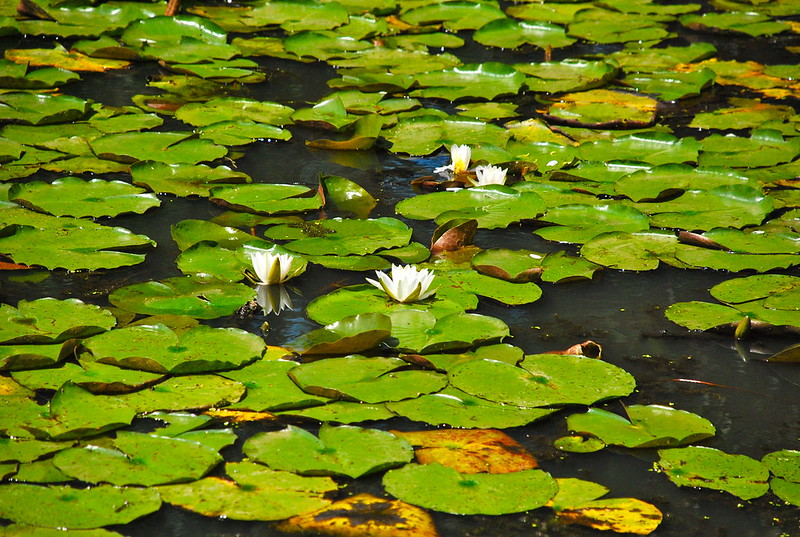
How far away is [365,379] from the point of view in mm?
2412

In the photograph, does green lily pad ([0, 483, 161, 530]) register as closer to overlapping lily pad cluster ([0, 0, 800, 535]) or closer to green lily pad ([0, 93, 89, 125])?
overlapping lily pad cluster ([0, 0, 800, 535])

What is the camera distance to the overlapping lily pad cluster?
2.03m

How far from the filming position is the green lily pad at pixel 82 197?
3.35 metres

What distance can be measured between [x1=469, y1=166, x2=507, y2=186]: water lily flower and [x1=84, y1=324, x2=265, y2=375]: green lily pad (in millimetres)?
1502

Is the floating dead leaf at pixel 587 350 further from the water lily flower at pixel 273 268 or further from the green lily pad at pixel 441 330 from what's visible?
the water lily flower at pixel 273 268

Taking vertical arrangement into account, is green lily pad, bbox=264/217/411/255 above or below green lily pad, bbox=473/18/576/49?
below

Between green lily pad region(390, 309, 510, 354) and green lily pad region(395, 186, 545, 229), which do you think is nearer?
green lily pad region(390, 309, 510, 354)

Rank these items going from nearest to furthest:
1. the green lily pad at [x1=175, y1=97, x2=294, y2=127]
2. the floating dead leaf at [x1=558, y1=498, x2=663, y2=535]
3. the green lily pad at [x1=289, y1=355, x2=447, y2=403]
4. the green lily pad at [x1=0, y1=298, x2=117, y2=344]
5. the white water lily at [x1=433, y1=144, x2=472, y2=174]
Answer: the floating dead leaf at [x1=558, y1=498, x2=663, y2=535] → the green lily pad at [x1=289, y1=355, x2=447, y2=403] → the green lily pad at [x1=0, y1=298, x2=117, y2=344] → the white water lily at [x1=433, y1=144, x2=472, y2=174] → the green lily pad at [x1=175, y1=97, x2=294, y2=127]

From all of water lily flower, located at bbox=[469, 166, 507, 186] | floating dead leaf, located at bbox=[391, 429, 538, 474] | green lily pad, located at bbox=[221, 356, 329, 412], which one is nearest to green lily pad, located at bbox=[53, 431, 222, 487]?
green lily pad, located at bbox=[221, 356, 329, 412]

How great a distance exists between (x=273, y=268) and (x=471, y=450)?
3.47 feet

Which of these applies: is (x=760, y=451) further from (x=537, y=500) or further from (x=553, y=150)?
(x=553, y=150)

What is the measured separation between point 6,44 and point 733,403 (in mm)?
4828

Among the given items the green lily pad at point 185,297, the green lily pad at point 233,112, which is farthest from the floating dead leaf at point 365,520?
the green lily pad at point 233,112

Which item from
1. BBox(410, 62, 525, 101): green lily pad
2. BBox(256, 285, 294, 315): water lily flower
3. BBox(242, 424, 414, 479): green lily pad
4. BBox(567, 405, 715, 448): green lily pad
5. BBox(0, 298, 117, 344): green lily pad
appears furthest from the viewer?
BBox(410, 62, 525, 101): green lily pad
